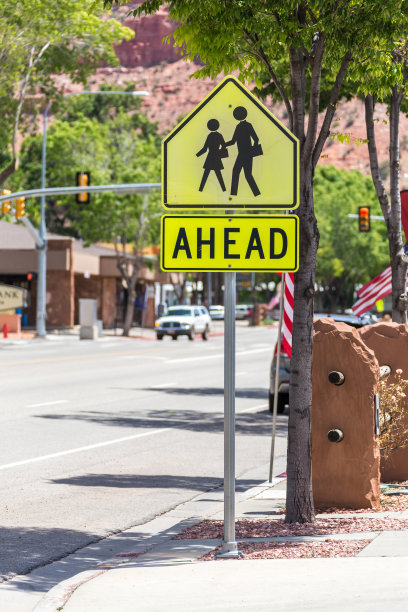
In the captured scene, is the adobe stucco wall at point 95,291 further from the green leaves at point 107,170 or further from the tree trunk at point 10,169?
Result: the tree trunk at point 10,169

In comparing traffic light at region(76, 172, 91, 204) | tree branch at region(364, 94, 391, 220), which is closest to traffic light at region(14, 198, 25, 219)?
traffic light at region(76, 172, 91, 204)

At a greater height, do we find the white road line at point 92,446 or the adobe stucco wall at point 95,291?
the adobe stucco wall at point 95,291

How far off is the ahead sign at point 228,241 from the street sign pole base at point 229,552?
185 cm

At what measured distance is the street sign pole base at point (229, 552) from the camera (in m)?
7.45

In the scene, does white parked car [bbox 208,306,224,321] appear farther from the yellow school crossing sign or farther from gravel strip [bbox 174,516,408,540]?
the yellow school crossing sign

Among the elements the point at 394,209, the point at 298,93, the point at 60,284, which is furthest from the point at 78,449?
the point at 60,284

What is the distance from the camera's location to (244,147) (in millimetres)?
7785

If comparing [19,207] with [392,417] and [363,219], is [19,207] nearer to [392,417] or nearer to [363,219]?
[363,219]

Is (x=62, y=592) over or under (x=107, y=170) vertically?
under

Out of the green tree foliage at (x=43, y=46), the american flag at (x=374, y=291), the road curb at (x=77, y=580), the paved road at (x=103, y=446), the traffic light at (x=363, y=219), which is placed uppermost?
the green tree foliage at (x=43, y=46)

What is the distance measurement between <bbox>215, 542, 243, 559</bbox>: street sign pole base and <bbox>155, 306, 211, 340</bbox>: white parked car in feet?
159

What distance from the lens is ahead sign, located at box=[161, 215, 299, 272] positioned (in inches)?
299

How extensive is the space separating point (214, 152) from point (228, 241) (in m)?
0.64

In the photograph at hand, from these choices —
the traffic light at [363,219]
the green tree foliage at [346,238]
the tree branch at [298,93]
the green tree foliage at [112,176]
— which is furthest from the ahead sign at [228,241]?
the green tree foliage at [346,238]
